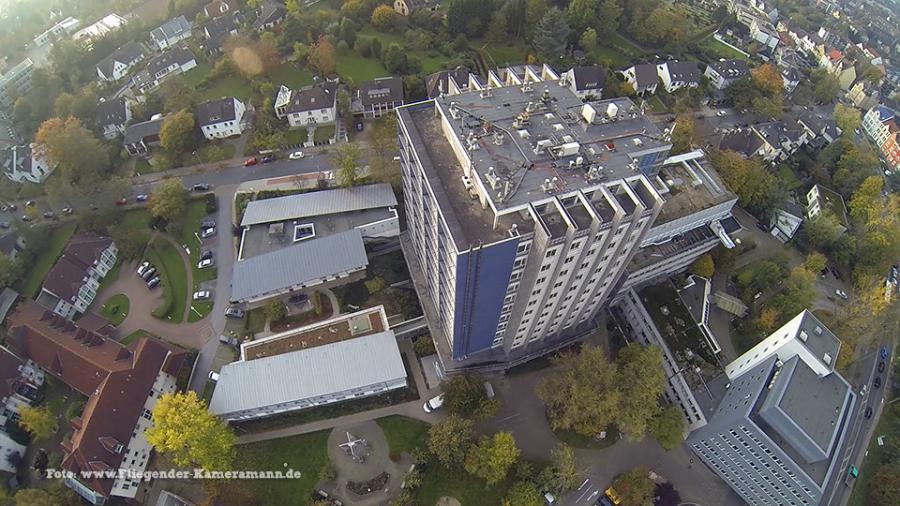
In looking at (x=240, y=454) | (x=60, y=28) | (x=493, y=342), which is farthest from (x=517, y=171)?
(x=60, y=28)

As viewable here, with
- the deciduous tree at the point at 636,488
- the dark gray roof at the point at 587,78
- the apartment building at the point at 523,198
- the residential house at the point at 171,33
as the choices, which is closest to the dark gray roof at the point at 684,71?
the dark gray roof at the point at 587,78

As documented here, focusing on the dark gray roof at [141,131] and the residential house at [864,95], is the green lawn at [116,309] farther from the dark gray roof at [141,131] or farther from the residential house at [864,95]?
the residential house at [864,95]

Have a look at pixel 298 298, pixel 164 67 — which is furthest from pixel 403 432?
pixel 164 67

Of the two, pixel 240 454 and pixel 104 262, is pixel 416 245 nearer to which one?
pixel 240 454

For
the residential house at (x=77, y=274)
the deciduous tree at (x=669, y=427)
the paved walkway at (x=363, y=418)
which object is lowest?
the paved walkway at (x=363, y=418)

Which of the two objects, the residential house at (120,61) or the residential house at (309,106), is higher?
→ the residential house at (120,61)

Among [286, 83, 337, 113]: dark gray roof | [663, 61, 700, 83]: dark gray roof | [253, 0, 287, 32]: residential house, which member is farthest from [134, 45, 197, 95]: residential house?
[663, 61, 700, 83]: dark gray roof
